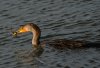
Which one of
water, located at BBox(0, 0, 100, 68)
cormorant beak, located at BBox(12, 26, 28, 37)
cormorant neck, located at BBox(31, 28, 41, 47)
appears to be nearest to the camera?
water, located at BBox(0, 0, 100, 68)

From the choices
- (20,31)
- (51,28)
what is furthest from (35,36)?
(51,28)

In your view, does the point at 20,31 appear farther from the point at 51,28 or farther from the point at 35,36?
the point at 51,28

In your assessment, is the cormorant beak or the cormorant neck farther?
the cormorant beak

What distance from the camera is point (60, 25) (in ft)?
64.1

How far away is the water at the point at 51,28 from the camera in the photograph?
16062 mm

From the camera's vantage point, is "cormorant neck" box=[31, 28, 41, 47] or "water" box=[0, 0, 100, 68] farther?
"cormorant neck" box=[31, 28, 41, 47]

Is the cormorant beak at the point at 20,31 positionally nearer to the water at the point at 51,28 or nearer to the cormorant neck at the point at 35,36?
the water at the point at 51,28

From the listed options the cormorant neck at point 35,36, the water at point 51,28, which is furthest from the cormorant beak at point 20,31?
the cormorant neck at point 35,36

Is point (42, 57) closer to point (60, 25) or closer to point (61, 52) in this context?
point (61, 52)

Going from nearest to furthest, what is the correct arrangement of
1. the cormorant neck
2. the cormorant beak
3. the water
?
the water
the cormorant neck
the cormorant beak

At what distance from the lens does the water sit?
1606 cm

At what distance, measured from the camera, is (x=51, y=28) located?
19250 mm

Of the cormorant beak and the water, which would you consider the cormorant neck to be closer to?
the water

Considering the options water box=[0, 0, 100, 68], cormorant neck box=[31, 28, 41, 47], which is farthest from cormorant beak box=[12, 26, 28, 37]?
cormorant neck box=[31, 28, 41, 47]
